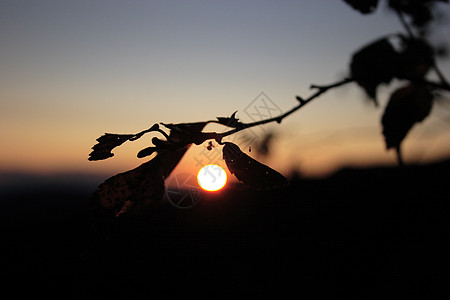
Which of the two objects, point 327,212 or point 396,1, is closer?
point 396,1

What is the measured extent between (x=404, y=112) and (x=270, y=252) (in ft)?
7.85

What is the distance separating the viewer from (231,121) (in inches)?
13.3

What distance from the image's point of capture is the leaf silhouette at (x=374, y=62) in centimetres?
50

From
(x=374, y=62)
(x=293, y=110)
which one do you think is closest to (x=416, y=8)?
(x=374, y=62)

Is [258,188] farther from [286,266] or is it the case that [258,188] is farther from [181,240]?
[181,240]

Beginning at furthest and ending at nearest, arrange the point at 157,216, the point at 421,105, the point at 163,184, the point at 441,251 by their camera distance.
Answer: the point at 157,216
the point at 441,251
the point at 421,105
the point at 163,184

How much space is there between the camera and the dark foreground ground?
7.48 ft

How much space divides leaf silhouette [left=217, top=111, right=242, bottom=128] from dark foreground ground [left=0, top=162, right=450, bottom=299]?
1.87m

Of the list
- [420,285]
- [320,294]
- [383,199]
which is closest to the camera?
[420,285]

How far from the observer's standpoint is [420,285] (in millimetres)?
2072

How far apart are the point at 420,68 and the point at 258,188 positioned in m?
0.35

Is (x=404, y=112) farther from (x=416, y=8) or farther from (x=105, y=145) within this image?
(x=105, y=145)

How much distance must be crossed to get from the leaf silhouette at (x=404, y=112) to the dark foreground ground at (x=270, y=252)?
5.26 feet

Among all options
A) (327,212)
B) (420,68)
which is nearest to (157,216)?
(327,212)
